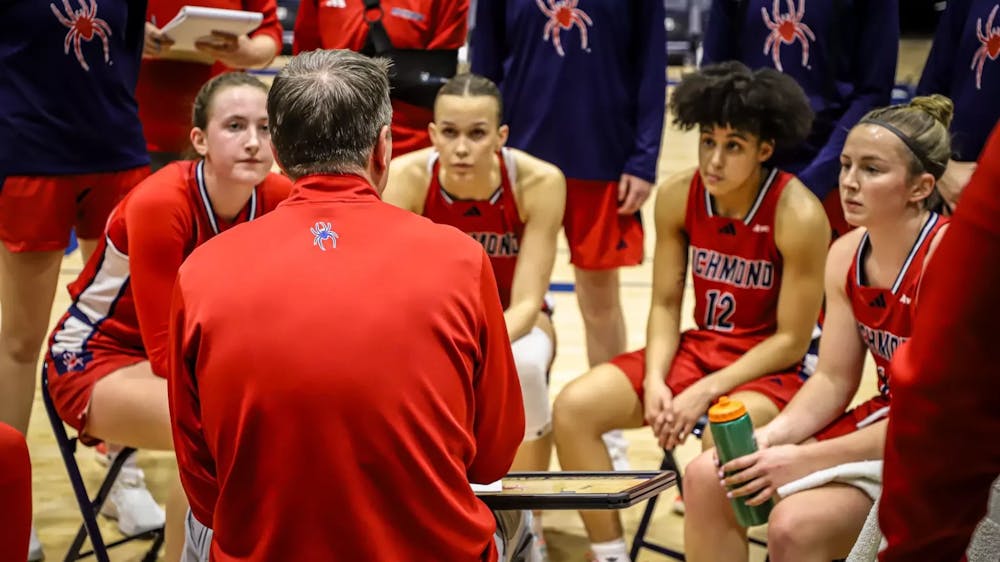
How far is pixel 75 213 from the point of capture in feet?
11.5

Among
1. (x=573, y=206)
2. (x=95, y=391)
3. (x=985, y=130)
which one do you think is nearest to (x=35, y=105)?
(x=95, y=391)

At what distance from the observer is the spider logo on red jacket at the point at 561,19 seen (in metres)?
3.92

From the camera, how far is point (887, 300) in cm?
282

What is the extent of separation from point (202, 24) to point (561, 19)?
1.20 m

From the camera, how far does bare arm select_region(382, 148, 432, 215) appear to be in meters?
3.67

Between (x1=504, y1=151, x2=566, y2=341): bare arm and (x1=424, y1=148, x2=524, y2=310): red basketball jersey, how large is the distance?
36mm

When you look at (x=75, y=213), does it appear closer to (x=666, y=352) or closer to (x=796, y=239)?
(x=666, y=352)

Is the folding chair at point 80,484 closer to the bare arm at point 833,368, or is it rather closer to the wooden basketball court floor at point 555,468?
the wooden basketball court floor at point 555,468

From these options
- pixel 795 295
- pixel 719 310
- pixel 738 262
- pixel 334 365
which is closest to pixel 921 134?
pixel 795 295

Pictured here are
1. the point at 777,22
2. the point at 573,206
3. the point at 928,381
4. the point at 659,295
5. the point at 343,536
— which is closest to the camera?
the point at 928,381

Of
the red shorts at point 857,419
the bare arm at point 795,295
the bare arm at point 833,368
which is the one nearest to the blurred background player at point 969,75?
the bare arm at point 795,295

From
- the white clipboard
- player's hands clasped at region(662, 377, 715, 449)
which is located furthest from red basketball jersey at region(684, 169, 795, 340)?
the white clipboard

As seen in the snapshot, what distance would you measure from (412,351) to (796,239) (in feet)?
5.89

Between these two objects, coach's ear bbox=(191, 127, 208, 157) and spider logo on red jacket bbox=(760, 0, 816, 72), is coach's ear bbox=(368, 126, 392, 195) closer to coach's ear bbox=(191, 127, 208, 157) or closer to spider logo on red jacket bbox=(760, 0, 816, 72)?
coach's ear bbox=(191, 127, 208, 157)
